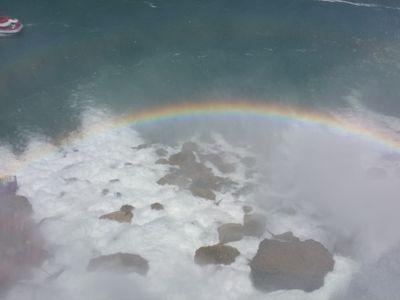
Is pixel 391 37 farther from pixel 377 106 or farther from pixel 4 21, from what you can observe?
pixel 4 21

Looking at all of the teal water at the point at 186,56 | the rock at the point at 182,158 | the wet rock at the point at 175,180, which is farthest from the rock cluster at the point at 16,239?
the rock at the point at 182,158

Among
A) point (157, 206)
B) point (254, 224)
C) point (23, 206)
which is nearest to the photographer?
point (254, 224)

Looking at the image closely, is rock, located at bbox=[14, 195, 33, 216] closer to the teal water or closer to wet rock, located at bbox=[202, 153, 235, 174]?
the teal water

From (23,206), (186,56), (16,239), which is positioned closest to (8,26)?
(186,56)

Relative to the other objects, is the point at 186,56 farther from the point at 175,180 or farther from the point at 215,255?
the point at 215,255

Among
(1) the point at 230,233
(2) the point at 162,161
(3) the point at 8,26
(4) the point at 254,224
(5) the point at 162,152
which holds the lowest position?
(2) the point at 162,161

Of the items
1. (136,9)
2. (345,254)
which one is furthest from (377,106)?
(136,9)

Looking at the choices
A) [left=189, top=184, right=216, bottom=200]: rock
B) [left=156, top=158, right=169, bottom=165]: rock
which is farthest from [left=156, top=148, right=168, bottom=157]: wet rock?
[left=189, top=184, right=216, bottom=200]: rock
